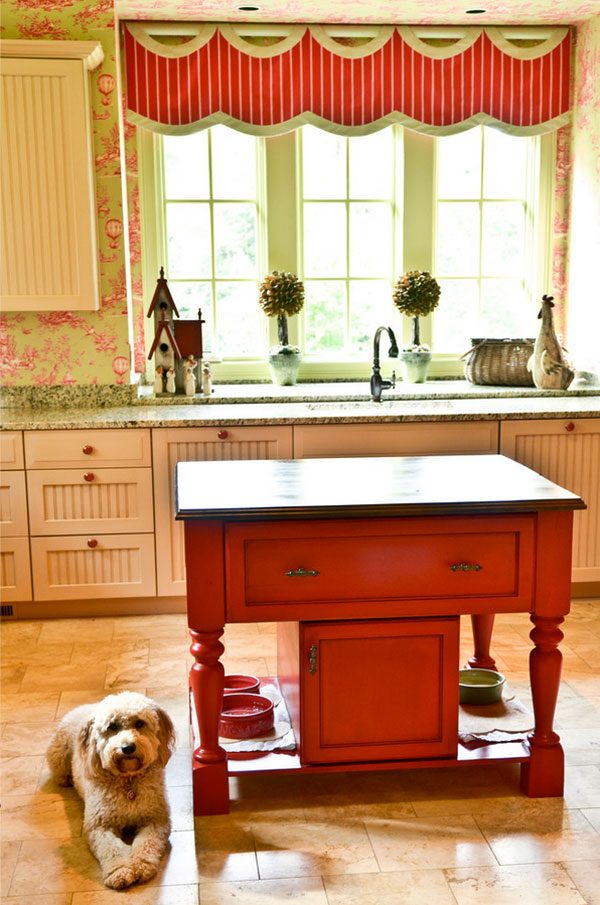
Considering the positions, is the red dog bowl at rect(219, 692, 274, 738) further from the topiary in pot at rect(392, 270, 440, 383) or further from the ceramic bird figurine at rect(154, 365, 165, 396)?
the topiary in pot at rect(392, 270, 440, 383)

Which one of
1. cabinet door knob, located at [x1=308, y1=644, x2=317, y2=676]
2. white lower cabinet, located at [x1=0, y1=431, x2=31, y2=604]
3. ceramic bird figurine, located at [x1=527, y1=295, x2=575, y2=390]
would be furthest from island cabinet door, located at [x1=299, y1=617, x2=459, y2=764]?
ceramic bird figurine, located at [x1=527, y1=295, x2=575, y2=390]

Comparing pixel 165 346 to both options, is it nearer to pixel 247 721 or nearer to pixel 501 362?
pixel 501 362

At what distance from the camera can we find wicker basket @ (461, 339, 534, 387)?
198 inches

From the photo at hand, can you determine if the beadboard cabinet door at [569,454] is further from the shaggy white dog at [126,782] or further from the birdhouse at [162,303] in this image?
the shaggy white dog at [126,782]

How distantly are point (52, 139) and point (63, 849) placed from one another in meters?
2.92

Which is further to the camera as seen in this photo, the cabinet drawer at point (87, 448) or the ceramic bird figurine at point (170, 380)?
the ceramic bird figurine at point (170, 380)

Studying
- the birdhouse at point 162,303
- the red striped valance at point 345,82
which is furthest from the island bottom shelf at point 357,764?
the red striped valance at point 345,82

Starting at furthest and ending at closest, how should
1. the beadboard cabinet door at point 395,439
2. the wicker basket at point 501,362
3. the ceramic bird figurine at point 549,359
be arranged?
the wicker basket at point 501,362
the ceramic bird figurine at point 549,359
the beadboard cabinet door at point 395,439

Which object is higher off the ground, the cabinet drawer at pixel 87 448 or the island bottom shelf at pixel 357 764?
the cabinet drawer at pixel 87 448

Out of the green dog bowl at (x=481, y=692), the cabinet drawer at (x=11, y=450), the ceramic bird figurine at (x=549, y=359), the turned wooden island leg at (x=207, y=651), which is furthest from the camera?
the ceramic bird figurine at (x=549, y=359)

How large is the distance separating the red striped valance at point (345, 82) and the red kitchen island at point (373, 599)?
2724 mm

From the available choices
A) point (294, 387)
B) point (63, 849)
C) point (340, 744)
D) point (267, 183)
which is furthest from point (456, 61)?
point (63, 849)

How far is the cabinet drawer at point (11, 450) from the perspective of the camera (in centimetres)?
417

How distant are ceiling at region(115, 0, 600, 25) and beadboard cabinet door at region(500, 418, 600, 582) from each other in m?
1.95
